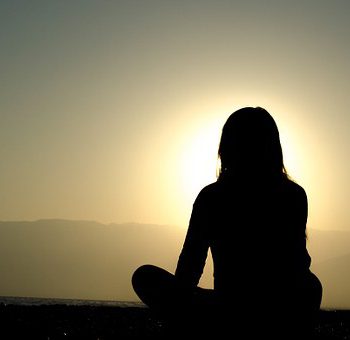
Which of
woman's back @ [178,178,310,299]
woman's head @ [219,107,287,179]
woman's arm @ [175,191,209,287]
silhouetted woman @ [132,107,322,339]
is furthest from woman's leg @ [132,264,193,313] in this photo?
woman's head @ [219,107,287,179]

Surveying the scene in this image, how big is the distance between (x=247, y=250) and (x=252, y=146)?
34.6 inches

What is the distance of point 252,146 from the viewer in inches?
175

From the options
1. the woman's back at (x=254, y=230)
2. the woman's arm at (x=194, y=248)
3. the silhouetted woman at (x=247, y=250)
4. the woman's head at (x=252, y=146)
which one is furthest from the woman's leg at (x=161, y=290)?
the woman's head at (x=252, y=146)

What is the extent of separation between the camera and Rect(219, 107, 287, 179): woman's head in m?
4.42

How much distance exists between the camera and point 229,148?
450 centimetres

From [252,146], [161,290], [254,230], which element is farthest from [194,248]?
[252,146]

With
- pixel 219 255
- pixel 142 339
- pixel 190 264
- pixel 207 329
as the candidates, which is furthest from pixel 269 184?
pixel 142 339

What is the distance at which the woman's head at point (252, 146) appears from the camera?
4422mm

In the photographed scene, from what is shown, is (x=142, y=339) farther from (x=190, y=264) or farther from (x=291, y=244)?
(x=291, y=244)

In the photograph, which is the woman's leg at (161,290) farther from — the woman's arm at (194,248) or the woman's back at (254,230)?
the woman's back at (254,230)

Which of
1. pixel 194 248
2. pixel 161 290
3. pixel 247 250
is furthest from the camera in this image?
pixel 194 248

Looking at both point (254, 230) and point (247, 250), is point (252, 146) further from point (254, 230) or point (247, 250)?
point (247, 250)

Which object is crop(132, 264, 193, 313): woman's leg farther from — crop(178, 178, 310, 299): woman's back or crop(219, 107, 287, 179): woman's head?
crop(219, 107, 287, 179): woman's head

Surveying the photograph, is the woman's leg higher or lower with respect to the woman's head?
lower
